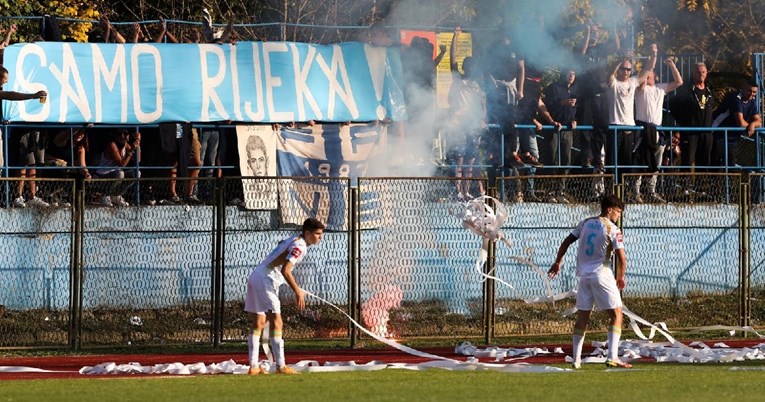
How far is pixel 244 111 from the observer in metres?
21.4

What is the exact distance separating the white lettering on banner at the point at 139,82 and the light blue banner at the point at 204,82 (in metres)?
0.01

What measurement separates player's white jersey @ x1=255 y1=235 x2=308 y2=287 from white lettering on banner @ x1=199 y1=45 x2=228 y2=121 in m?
6.24

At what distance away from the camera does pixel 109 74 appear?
2097cm

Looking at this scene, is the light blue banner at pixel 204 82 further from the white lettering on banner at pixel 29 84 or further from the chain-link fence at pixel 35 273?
the chain-link fence at pixel 35 273

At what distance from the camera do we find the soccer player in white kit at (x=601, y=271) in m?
15.6

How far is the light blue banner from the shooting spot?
67.5 ft

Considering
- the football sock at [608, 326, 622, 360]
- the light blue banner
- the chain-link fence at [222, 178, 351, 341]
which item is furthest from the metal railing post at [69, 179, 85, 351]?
the football sock at [608, 326, 622, 360]

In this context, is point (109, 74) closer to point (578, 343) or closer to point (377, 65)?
point (377, 65)

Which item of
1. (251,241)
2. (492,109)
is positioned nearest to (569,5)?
(492,109)

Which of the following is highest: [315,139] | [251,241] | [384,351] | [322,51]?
[322,51]

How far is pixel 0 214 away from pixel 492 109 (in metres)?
7.88

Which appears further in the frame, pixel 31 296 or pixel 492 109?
pixel 492 109

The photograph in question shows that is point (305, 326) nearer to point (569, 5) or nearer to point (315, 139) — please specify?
point (315, 139)

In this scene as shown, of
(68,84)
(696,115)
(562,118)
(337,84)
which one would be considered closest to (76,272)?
(68,84)
